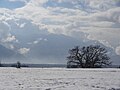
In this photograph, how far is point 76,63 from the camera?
90.4 metres

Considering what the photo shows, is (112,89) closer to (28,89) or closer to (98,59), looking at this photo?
(28,89)

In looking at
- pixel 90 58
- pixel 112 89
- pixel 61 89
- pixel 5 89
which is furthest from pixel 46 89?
pixel 90 58

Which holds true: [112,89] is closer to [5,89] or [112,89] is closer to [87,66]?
[5,89]

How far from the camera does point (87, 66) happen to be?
8912 cm

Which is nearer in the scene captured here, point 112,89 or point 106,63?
point 112,89

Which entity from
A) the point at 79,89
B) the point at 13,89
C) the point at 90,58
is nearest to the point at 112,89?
the point at 79,89

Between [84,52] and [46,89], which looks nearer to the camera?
[46,89]

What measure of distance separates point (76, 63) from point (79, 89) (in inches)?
2837

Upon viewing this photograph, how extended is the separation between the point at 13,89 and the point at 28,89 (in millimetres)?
883

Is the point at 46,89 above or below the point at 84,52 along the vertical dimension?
below

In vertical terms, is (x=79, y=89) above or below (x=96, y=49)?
below

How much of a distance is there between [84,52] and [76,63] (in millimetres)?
4190

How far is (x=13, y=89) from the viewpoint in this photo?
1803 cm

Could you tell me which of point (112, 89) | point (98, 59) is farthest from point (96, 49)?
point (112, 89)
